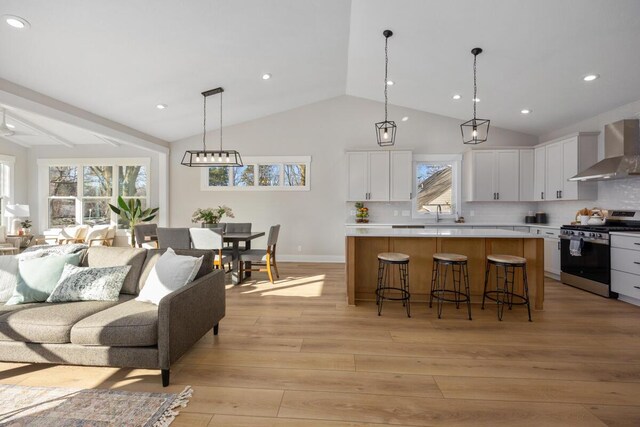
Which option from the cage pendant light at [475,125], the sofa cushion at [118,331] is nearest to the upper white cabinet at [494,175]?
the cage pendant light at [475,125]

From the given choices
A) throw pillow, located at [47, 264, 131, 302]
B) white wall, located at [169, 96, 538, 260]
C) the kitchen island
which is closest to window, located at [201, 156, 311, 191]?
white wall, located at [169, 96, 538, 260]

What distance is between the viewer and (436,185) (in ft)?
21.5

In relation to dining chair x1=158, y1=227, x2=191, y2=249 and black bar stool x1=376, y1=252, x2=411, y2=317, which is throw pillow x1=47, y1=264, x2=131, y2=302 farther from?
black bar stool x1=376, y1=252, x2=411, y2=317

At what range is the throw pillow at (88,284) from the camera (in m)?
2.49

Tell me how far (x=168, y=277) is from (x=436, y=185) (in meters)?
5.64

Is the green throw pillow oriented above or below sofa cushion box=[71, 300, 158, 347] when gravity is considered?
above

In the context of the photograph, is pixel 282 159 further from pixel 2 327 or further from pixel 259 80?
pixel 2 327

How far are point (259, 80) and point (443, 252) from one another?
4.00m

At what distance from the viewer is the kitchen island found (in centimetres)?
369

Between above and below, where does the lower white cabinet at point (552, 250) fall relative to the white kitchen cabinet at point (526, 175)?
below

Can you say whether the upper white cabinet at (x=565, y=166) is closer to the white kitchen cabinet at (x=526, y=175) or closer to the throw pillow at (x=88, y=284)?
the white kitchen cabinet at (x=526, y=175)

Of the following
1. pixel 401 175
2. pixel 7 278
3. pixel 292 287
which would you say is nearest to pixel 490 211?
pixel 401 175

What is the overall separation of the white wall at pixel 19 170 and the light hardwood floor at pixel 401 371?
7.20 m

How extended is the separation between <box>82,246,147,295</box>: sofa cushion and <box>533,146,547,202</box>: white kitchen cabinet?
21.4ft
